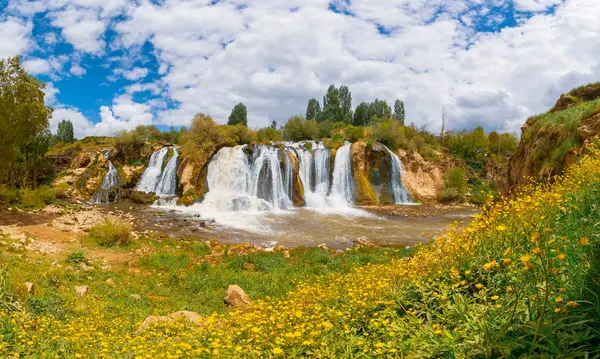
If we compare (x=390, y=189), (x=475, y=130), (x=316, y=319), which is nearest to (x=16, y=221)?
A: (x=316, y=319)

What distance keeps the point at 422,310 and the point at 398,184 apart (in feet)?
93.0

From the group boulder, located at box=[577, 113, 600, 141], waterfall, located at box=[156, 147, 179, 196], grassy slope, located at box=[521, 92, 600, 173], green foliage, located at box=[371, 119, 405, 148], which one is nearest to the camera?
boulder, located at box=[577, 113, 600, 141]

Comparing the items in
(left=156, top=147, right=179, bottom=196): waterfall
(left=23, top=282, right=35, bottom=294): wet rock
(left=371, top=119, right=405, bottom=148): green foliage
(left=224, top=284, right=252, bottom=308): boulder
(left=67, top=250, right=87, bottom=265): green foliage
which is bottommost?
(left=224, top=284, right=252, bottom=308): boulder

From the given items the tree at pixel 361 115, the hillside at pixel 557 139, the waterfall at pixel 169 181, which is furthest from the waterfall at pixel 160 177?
the tree at pixel 361 115

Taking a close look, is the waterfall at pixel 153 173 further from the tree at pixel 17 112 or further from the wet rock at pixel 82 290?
the wet rock at pixel 82 290

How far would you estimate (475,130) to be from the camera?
48.4 m

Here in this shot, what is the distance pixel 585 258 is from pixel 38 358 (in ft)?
15.9

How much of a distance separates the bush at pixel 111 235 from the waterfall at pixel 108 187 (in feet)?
50.9

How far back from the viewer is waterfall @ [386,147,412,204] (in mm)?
29747

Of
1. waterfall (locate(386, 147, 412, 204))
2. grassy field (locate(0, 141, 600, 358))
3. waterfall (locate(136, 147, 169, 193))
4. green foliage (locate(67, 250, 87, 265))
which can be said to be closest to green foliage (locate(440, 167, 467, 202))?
waterfall (locate(386, 147, 412, 204))

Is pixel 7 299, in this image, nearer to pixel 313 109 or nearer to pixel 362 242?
pixel 362 242

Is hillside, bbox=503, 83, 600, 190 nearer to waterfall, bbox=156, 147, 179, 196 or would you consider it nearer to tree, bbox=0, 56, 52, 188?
waterfall, bbox=156, 147, 179, 196

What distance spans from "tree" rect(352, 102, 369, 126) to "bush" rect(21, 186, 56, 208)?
138 feet

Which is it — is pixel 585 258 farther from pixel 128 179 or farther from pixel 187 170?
pixel 128 179
